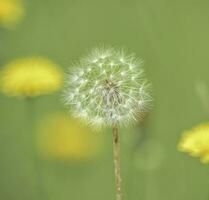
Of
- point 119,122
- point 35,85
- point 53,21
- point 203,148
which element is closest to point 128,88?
point 119,122

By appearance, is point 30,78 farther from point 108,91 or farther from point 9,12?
point 108,91

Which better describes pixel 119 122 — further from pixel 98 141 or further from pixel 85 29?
pixel 85 29

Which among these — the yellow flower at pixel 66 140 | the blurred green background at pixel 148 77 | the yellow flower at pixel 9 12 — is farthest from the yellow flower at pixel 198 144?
the yellow flower at pixel 9 12

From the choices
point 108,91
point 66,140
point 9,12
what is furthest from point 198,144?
point 9,12

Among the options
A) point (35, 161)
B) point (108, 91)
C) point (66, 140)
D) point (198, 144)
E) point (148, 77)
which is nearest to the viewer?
point (108, 91)

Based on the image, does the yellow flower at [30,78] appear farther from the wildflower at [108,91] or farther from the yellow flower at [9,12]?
the wildflower at [108,91]

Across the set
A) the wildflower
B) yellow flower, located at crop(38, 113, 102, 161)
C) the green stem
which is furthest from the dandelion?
yellow flower, located at crop(38, 113, 102, 161)
